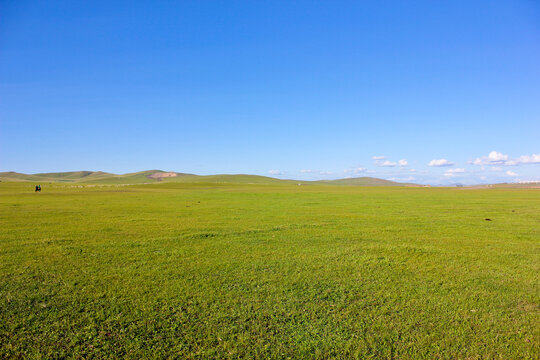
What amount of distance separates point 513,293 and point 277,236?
25.8 ft

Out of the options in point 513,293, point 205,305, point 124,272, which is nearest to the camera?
point 205,305

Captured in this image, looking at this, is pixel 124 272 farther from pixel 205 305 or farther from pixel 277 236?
pixel 277 236

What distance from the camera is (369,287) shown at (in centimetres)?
682

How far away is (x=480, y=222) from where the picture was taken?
54.9ft

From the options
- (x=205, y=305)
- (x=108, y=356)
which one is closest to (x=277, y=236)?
(x=205, y=305)

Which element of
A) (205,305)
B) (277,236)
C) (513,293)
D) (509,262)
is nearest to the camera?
(205,305)

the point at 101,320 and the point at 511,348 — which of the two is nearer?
the point at 511,348

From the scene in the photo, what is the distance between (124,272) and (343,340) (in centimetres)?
576

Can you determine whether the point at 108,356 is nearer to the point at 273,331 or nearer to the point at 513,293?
the point at 273,331

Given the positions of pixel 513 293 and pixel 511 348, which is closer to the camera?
pixel 511 348

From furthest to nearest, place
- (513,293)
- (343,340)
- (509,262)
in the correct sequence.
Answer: (509,262)
(513,293)
(343,340)

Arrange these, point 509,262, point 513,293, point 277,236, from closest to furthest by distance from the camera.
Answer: point 513,293, point 509,262, point 277,236

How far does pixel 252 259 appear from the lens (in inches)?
358

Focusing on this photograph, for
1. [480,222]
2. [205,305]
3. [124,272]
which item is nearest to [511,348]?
[205,305]
